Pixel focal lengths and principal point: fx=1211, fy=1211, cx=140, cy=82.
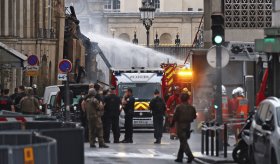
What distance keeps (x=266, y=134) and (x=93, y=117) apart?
1275 centimetres

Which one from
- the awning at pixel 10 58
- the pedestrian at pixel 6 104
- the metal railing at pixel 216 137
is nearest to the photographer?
the metal railing at pixel 216 137

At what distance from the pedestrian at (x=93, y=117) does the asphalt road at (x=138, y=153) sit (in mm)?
388

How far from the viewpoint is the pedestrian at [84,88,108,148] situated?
110ft

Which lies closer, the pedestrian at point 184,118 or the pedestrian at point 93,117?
the pedestrian at point 184,118

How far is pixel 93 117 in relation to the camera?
33.7m

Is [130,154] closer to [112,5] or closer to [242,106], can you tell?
[242,106]

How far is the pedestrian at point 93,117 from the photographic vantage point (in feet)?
110

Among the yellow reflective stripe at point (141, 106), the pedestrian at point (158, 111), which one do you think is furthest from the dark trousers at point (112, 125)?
the yellow reflective stripe at point (141, 106)

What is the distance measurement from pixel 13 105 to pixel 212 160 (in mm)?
11427

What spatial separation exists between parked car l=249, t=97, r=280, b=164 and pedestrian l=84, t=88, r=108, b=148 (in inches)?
412

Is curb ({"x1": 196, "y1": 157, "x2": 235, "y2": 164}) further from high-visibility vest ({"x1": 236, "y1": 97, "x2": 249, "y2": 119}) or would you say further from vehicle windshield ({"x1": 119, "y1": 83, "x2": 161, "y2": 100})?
vehicle windshield ({"x1": 119, "y1": 83, "x2": 161, "y2": 100})

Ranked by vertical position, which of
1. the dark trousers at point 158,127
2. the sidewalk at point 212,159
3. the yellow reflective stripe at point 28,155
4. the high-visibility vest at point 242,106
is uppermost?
the high-visibility vest at point 242,106

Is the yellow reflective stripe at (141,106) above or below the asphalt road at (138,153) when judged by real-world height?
above

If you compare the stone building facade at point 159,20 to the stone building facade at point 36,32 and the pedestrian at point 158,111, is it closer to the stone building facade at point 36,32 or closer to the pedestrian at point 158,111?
the stone building facade at point 36,32
